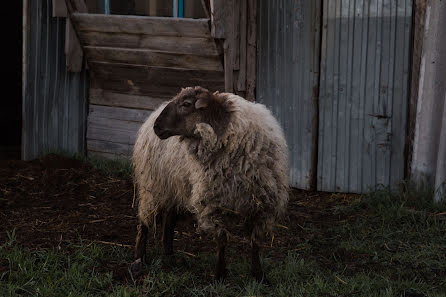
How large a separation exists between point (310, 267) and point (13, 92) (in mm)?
8709

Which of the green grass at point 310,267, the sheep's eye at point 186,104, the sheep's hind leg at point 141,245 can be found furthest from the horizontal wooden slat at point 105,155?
the sheep's eye at point 186,104

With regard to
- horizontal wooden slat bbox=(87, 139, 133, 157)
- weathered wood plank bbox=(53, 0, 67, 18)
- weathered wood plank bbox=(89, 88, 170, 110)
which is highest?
weathered wood plank bbox=(53, 0, 67, 18)

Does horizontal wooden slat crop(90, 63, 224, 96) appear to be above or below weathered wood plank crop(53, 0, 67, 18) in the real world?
below

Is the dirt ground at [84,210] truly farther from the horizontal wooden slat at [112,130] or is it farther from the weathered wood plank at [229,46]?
the weathered wood plank at [229,46]

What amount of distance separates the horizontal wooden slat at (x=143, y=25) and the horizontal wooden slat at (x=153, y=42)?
0.06m

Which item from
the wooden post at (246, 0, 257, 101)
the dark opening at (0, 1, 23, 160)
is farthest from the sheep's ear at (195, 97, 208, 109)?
the dark opening at (0, 1, 23, 160)

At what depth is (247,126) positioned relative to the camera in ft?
15.6

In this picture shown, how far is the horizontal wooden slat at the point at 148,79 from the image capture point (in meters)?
7.68

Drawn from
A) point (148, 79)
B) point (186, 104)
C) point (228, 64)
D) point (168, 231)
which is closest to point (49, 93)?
point (148, 79)

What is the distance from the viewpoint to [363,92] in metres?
7.09

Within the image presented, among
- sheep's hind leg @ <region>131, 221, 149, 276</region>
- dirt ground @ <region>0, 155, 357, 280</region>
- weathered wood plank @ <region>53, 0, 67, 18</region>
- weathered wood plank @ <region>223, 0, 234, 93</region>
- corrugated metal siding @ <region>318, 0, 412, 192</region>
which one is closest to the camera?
sheep's hind leg @ <region>131, 221, 149, 276</region>

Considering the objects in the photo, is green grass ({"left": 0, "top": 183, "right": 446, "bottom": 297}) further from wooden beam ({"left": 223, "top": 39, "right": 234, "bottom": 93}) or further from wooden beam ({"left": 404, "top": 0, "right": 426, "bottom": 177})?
wooden beam ({"left": 223, "top": 39, "right": 234, "bottom": 93})

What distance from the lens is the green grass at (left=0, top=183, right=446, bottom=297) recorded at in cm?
460

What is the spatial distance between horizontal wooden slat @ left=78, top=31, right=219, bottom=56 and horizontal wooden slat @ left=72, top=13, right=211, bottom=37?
61mm
